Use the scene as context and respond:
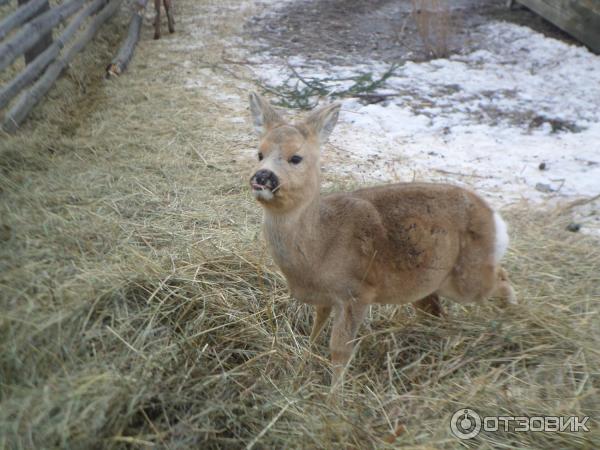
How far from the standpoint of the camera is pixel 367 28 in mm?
11305

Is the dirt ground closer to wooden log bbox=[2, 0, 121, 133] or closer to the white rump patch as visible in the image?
wooden log bbox=[2, 0, 121, 133]

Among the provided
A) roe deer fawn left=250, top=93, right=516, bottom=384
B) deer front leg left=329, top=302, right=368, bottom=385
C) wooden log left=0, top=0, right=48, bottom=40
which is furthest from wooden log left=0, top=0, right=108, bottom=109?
deer front leg left=329, top=302, right=368, bottom=385

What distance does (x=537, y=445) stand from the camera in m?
3.15

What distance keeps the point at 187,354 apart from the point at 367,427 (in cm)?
108

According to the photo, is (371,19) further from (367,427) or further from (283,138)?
(367,427)

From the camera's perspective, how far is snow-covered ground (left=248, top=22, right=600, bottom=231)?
650 cm

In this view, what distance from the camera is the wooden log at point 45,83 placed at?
6961 millimetres

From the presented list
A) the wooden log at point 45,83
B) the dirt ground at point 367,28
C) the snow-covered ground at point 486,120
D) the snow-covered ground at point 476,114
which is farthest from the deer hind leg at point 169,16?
the snow-covered ground at point 486,120

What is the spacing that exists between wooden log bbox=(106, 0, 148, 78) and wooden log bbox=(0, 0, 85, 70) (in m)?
0.88

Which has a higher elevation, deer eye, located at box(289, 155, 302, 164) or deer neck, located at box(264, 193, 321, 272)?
deer eye, located at box(289, 155, 302, 164)

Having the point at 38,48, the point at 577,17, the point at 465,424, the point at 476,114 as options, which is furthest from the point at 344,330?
the point at 577,17

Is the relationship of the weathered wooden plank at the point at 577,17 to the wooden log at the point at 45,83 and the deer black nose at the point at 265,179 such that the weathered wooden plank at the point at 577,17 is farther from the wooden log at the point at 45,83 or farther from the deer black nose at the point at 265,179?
the deer black nose at the point at 265,179

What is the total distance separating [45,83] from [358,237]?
5.62 meters

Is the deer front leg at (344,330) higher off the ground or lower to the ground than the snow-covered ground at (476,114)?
higher
